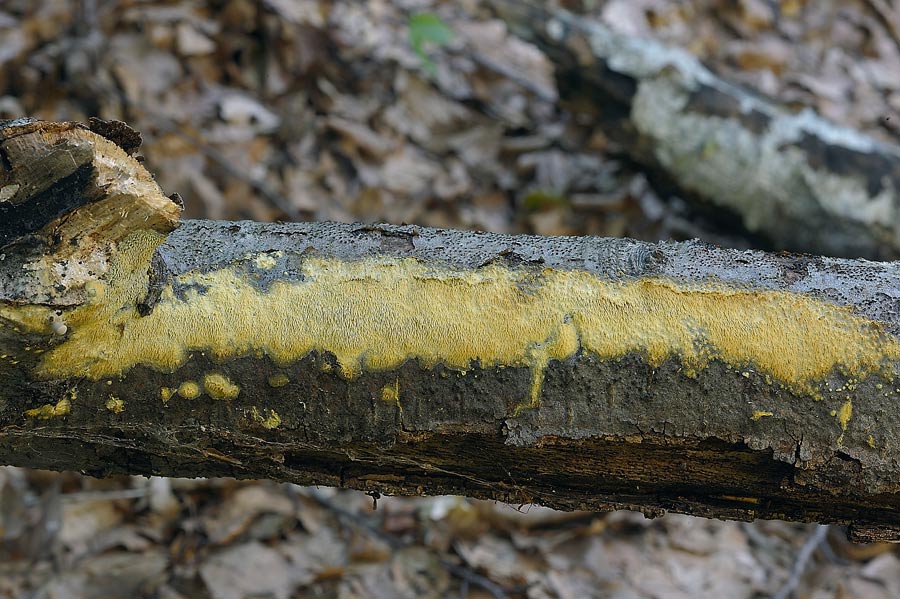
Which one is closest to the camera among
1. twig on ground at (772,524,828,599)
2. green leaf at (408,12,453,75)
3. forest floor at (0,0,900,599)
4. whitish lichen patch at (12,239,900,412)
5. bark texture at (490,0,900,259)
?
whitish lichen patch at (12,239,900,412)

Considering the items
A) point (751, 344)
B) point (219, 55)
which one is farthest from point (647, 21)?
point (751, 344)

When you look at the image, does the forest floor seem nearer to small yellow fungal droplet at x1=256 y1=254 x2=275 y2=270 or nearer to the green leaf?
the green leaf

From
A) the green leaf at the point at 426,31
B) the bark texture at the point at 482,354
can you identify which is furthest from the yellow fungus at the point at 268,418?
the green leaf at the point at 426,31

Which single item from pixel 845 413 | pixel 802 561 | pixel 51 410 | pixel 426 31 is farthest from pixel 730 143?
pixel 51 410

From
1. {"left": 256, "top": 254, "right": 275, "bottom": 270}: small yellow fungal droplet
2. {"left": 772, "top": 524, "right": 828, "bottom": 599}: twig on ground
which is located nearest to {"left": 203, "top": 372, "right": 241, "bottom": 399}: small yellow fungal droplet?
{"left": 256, "top": 254, "right": 275, "bottom": 270}: small yellow fungal droplet

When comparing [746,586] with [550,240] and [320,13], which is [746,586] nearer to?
[550,240]

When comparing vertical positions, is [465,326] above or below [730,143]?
above

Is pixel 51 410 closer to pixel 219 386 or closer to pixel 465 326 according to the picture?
pixel 219 386
